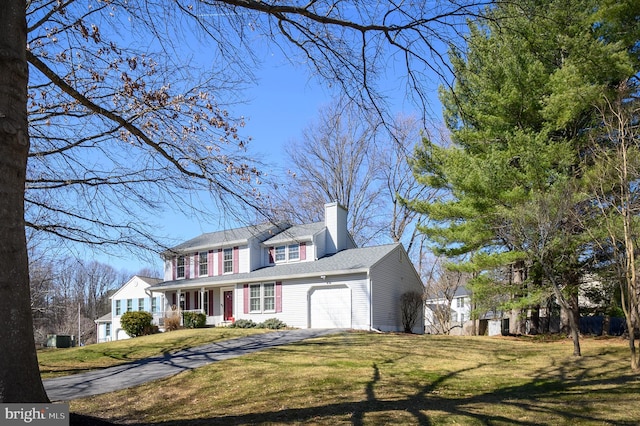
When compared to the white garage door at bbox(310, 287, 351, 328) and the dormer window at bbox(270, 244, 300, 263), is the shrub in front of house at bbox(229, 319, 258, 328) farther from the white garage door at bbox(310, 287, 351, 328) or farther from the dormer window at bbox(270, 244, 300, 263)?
the dormer window at bbox(270, 244, 300, 263)

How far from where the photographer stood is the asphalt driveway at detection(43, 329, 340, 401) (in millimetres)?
12195

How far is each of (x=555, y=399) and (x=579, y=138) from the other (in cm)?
1387

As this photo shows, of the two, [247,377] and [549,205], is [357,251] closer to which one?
[549,205]

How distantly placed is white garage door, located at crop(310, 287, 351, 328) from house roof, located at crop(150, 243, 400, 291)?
2.98 ft

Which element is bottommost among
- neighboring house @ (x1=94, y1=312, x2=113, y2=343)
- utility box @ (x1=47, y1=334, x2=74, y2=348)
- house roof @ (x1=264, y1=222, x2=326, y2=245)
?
neighboring house @ (x1=94, y1=312, x2=113, y2=343)

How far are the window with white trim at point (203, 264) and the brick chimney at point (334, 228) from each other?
7294mm

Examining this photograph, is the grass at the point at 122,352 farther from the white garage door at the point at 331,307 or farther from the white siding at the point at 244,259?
the white siding at the point at 244,259

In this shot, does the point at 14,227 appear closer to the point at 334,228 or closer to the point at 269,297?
the point at 269,297

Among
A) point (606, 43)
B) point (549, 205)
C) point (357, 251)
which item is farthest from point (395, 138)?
point (357, 251)

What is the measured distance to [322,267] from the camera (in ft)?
78.0

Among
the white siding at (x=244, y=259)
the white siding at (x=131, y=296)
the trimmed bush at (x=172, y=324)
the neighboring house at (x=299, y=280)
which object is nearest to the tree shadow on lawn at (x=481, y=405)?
the neighboring house at (x=299, y=280)

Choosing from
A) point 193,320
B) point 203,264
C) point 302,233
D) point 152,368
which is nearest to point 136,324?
point 193,320

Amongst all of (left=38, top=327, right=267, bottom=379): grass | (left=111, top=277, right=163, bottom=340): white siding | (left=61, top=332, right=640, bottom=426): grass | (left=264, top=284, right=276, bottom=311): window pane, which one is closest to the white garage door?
(left=264, top=284, right=276, bottom=311): window pane

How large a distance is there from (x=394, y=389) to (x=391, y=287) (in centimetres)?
1458
